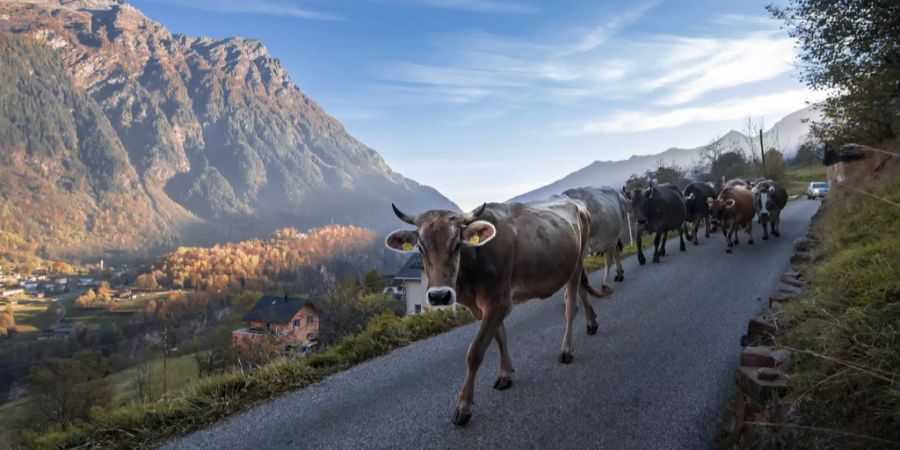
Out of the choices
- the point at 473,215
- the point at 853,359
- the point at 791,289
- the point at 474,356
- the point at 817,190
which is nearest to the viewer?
the point at 853,359

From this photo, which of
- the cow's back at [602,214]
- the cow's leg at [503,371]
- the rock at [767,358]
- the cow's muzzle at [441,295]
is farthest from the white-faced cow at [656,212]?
the cow's muzzle at [441,295]

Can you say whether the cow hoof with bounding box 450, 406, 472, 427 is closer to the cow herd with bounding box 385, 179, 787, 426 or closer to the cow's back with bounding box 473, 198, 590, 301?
the cow herd with bounding box 385, 179, 787, 426

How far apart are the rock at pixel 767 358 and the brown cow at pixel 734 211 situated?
43.7 feet

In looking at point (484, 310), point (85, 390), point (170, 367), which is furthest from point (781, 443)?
point (170, 367)

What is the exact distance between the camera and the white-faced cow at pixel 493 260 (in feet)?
15.0

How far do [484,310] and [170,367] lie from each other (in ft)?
279

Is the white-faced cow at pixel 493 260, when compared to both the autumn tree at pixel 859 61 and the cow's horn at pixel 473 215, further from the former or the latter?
the autumn tree at pixel 859 61

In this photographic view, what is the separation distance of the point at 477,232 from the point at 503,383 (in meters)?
1.92

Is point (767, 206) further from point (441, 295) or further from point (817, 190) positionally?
point (817, 190)

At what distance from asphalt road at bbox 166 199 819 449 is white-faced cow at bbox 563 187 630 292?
10.2ft

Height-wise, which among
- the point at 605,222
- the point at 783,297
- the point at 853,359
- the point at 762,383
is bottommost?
the point at 783,297

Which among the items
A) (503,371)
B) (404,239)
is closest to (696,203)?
(503,371)

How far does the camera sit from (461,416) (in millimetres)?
4516

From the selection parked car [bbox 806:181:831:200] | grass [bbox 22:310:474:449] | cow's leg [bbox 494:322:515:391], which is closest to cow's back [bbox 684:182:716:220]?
grass [bbox 22:310:474:449]
